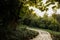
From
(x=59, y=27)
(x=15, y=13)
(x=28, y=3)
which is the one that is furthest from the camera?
(x=59, y=27)

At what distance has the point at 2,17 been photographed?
2557 mm

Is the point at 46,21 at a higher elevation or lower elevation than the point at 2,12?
lower

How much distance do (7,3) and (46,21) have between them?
16242mm

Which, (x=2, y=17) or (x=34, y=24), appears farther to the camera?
(x=34, y=24)

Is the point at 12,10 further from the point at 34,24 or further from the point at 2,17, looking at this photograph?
the point at 34,24

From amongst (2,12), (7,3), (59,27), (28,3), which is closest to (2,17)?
(2,12)

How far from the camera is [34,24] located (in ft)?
60.8

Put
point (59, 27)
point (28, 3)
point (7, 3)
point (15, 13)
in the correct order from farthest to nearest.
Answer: point (59, 27) → point (15, 13) → point (7, 3) → point (28, 3)

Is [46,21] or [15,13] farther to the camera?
[46,21]

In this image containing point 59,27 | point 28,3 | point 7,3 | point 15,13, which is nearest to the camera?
point 28,3

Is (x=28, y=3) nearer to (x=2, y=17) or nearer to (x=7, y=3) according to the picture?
(x=7, y=3)

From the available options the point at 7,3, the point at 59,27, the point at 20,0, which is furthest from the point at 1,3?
the point at 59,27

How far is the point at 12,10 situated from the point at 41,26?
16.0 metres

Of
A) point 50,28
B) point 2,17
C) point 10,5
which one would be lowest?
point 50,28
